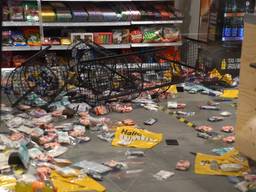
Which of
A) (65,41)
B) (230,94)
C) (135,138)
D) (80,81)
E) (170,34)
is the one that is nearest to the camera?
(135,138)

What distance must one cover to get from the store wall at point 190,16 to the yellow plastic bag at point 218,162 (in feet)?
10.5

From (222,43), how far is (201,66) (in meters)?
0.48

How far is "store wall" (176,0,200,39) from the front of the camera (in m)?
5.81

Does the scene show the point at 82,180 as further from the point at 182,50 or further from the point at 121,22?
the point at 182,50

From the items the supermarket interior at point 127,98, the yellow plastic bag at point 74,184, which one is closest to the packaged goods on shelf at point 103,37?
the supermarket interior at point 127,98

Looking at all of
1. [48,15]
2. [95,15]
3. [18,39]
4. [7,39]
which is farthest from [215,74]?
[7,39]

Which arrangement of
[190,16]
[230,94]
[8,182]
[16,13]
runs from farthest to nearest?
[190,16]
[16,13]
[230,94]
[8,182]

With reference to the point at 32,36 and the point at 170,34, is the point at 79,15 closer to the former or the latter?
the point at 32,36

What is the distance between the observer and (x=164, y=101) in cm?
428

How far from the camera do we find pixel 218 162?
112 inches

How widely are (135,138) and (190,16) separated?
324 cm

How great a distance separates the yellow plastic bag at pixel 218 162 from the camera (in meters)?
2.70

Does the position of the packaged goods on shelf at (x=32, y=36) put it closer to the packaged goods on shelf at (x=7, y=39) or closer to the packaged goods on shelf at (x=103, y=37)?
the packaged goods on shelf at (x=7, y=39)

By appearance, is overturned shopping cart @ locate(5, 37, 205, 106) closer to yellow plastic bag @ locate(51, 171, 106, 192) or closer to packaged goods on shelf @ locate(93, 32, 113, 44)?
packaged goods on shelf @ locate(93, 32, 113, 44)
